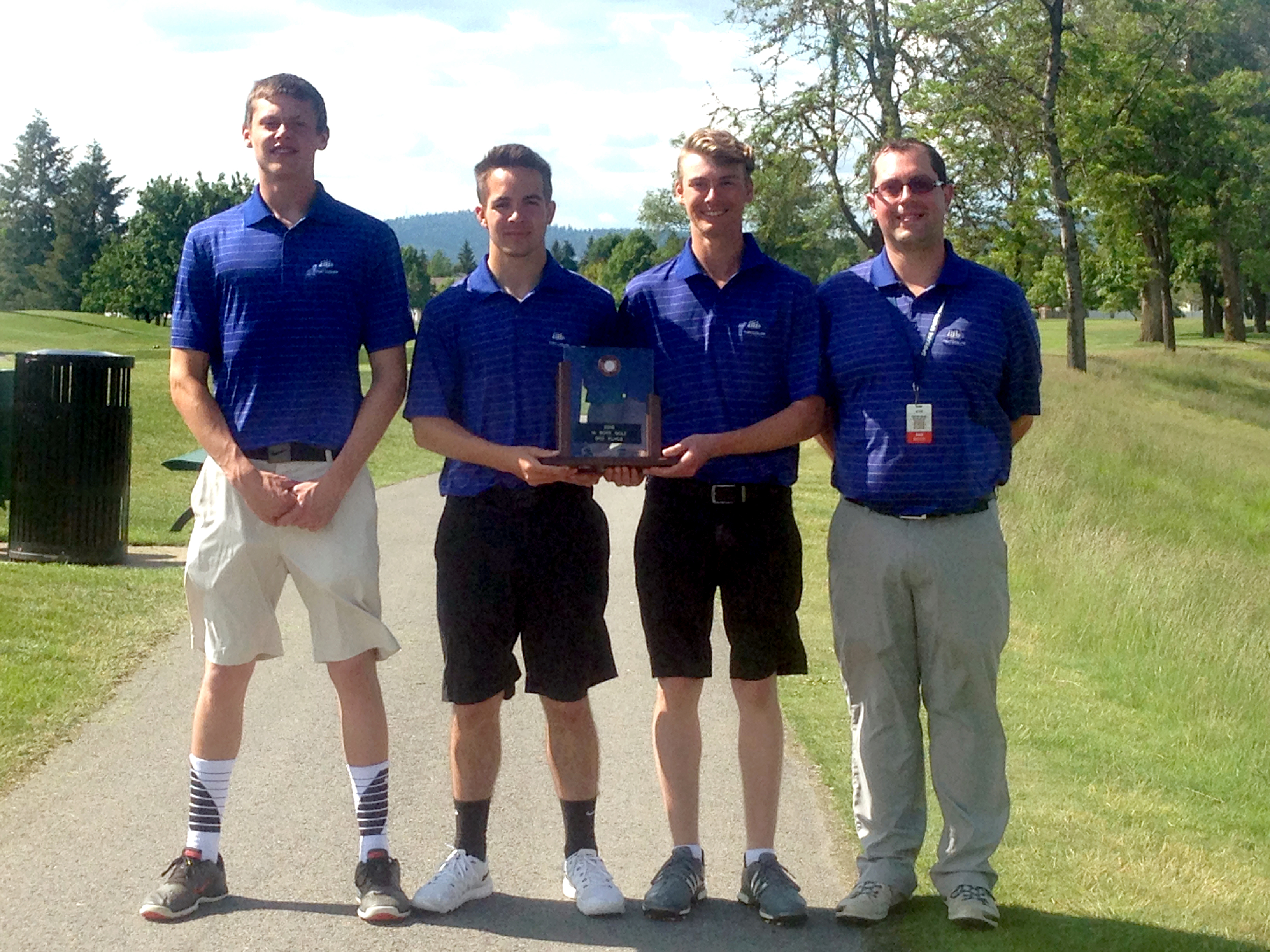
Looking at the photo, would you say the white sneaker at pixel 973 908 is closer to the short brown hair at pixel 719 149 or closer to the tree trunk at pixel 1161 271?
the short brown hair at pixel 719 149

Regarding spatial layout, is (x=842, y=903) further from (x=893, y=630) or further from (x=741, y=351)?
(x=741, y=351)

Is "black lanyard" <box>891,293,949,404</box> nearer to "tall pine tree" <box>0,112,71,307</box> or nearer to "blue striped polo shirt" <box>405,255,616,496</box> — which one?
"blue striped polo shirt" <box>405,255,616,496</box>

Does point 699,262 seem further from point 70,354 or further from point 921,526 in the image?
point 70,354

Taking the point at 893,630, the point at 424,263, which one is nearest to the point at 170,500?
the point at 893,630

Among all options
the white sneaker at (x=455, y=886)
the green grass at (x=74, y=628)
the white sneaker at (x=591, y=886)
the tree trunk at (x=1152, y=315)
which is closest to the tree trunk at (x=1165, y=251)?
the tree trunk at (x=1152, y=315)

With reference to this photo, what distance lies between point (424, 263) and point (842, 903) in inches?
5422

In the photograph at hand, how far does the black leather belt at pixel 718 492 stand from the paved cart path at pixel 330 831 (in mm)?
1236

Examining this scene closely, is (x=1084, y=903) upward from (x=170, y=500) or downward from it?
downward

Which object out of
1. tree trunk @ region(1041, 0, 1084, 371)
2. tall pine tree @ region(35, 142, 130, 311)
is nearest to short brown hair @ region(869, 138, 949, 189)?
tree trunk @ region(1041, 0, 1084, 371)

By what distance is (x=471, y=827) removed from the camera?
4695 millimetres

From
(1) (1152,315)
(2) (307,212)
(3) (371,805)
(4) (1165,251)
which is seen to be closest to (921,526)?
(3) (371,805)

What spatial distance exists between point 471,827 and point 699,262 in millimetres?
1866

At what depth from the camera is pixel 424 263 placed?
139250 mm

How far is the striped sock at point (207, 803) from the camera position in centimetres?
452
